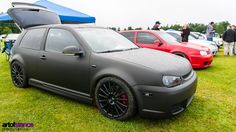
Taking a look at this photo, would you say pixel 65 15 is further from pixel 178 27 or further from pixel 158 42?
pixel 178 27

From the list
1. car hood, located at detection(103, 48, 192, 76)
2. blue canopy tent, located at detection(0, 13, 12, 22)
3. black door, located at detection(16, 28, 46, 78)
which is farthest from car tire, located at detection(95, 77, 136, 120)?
blue canopy tent, located at detection(0, 13, 12, 22)

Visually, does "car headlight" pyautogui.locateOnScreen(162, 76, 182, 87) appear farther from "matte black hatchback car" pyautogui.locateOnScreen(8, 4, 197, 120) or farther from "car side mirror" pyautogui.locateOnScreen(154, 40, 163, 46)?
"car side mirror" pyautogui.locateOnScreen(154, 40, 163, 46)

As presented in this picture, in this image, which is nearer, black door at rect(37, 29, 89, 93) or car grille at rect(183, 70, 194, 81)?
car grille at rect(183, 70, 194, 81)

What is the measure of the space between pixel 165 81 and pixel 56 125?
1747mm

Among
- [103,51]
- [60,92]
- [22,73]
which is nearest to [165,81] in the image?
[103,51]

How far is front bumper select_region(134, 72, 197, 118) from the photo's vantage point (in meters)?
2.93

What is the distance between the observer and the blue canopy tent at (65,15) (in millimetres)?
10602

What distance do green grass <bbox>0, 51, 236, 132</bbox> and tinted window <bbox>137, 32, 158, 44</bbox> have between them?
3.02 metres

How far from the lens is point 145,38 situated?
7.71 meters

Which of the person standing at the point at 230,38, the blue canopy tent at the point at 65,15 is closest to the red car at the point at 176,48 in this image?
the blue canopy tent at the point at 65,15

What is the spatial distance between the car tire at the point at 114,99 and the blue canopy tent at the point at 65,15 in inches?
305

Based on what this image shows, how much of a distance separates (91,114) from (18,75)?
92.8 inches

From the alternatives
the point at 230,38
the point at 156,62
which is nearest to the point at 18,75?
the point at 156,62

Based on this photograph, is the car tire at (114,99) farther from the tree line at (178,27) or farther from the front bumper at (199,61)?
the tree line at (178,27)
